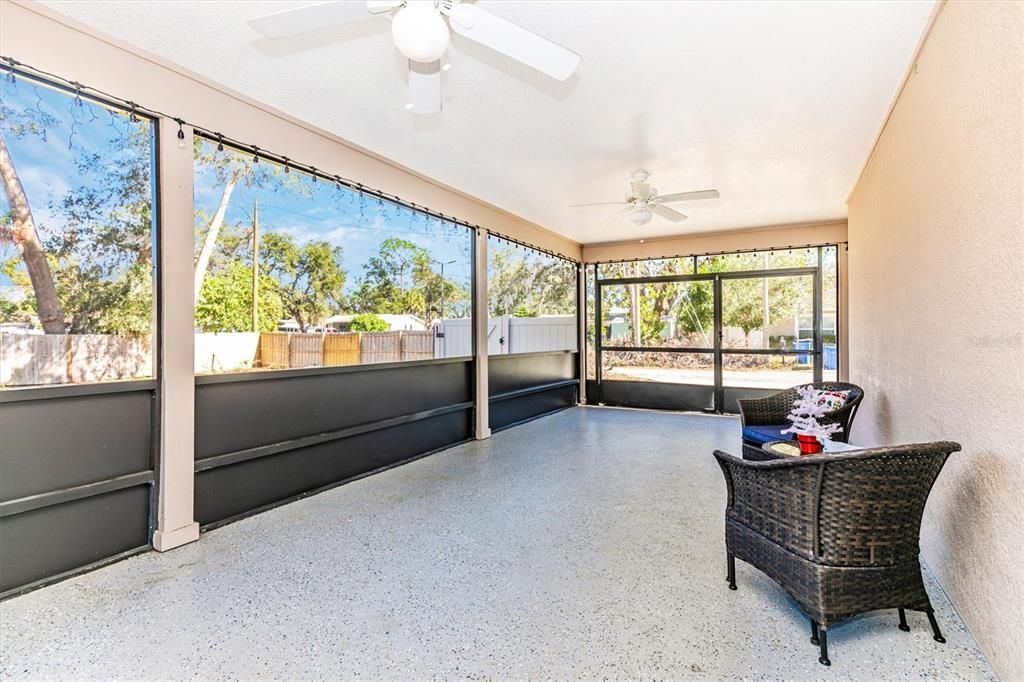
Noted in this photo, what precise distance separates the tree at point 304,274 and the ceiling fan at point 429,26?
1703 mm

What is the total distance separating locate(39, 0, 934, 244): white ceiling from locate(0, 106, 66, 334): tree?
0.55 meters

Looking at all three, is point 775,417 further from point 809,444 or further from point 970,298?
point 970,298

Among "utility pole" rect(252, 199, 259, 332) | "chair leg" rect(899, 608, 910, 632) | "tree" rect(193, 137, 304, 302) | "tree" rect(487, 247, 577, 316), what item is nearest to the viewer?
"chair leg" rect(899, 608, 910, 632)

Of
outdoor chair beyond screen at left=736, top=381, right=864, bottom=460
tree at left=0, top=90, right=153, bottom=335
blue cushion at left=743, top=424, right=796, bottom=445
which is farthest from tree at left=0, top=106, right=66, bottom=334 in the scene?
blue cushion at left=743, top=424, right=796, bottom=445

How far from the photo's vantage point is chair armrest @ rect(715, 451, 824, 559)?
5.82 feet

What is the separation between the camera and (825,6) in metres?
2.14

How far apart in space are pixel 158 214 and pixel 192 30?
952mm

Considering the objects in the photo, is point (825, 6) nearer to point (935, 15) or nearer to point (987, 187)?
point (935, 15)

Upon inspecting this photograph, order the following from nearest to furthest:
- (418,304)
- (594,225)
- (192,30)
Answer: (192,30)
(418,304)
(594,225)

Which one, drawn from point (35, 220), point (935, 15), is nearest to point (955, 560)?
point (935, 15)

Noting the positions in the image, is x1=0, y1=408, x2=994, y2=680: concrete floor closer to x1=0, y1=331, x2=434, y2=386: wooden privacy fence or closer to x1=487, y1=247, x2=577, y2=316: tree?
x1=0, y1=331, x2=434, y2=386: wooden privacy fence

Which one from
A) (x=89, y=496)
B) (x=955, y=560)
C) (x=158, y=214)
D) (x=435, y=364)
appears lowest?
(x=955, y=560)

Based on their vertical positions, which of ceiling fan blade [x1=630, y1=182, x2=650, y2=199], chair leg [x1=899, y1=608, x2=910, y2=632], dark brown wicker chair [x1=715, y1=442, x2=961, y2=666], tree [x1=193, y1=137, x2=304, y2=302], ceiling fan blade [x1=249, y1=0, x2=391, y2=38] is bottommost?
chair leg [x1=899, y1=608, x2=910, y2=632]

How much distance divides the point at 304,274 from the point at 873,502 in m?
3.56
